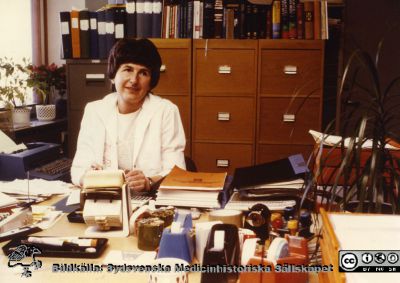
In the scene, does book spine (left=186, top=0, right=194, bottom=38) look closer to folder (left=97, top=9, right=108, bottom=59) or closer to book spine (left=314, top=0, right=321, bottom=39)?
folder (left=97, top=9, right=108, bottom=59)

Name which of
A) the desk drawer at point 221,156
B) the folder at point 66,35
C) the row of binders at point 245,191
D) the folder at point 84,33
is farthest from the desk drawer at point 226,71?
the row of binders at point 245,191

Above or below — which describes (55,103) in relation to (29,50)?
below

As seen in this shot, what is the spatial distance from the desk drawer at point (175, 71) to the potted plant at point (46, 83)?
100cm

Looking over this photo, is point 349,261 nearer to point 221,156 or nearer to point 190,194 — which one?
point 190,194

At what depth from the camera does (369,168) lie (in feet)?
3.51

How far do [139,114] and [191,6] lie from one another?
146 centimetres

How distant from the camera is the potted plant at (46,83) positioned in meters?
3.75

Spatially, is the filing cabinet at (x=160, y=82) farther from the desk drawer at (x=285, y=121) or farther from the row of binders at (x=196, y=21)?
the desk drawer at (x=285, y=121)

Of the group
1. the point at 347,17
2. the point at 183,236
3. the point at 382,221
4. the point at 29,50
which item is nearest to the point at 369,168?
the point at 382,221

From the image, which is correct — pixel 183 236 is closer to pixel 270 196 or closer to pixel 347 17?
pixel 270 196

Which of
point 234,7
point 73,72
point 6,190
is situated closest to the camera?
point 6,190

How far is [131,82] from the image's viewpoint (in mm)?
2201

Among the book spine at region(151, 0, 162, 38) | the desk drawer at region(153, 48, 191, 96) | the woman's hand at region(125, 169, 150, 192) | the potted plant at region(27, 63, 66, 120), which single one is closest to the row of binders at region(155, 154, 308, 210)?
the woman's hand at region(125, 169, 150, 192)

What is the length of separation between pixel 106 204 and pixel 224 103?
7.18 feet
